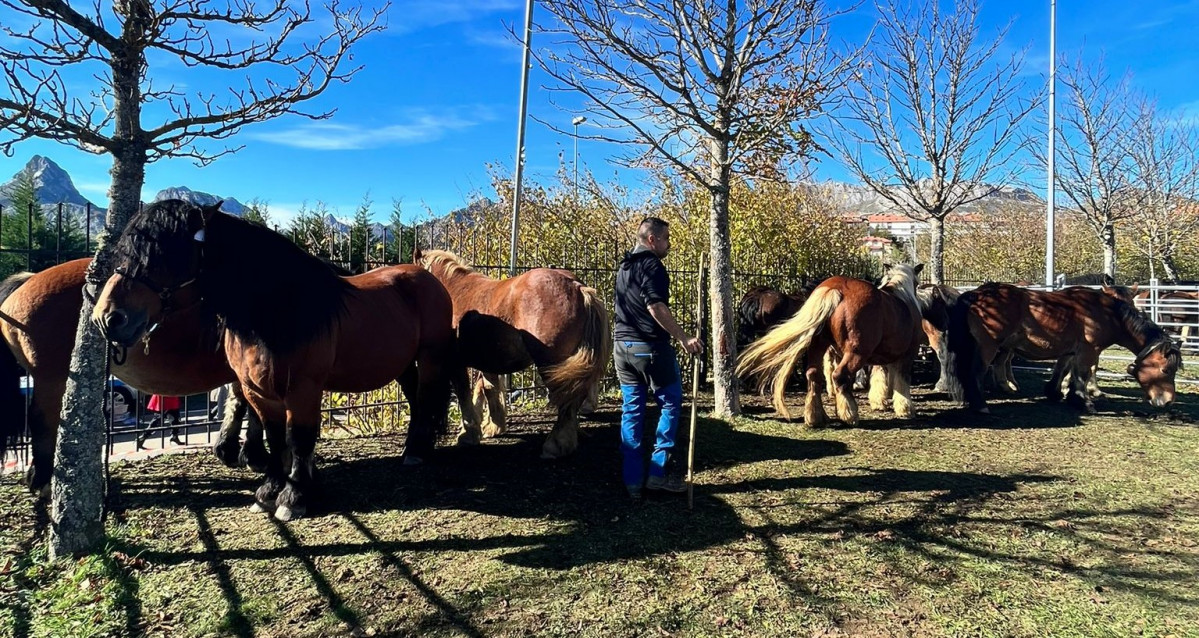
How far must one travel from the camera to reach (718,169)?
263 inches

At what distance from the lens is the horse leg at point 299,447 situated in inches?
158

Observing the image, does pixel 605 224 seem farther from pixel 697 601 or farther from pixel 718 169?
pixel 697 601

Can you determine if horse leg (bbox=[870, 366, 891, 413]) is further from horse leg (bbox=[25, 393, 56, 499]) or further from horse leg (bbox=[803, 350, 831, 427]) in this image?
horse leg (bbox=[25, 393, 56, 499])

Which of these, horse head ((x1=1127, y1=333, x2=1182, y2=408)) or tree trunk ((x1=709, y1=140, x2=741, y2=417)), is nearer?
tree trunk ((x1=709, y1=140, x2=741, y2=417))

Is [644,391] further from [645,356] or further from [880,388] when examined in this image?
[880,388]

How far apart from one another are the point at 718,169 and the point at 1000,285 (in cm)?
427

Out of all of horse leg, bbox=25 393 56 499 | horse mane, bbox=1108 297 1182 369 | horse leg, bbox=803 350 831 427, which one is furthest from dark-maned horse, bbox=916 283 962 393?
horse leg, bbox=25 393 56 499

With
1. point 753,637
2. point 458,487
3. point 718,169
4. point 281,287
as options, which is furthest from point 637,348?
point 718,169

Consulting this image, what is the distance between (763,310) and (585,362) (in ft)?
14.0

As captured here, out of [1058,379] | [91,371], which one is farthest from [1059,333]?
[91,371]

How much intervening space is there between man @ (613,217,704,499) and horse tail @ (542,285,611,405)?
2.25 feet

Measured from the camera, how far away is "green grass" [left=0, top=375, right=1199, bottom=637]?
2930mm

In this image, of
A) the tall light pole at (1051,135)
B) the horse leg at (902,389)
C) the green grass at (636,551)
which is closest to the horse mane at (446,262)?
the green grass at (636,551)

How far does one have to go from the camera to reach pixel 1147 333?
25.6 ft
